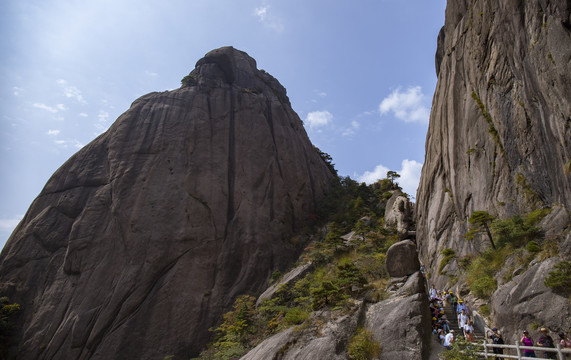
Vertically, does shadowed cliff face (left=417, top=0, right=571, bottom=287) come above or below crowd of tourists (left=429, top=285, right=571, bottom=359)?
above

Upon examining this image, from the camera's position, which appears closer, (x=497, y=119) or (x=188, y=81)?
(x=497, y=119)

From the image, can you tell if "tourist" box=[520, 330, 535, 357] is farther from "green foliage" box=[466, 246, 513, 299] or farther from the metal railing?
"green foliage" box=[466, 246, 513, 299]

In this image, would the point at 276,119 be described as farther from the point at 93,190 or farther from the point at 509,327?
the point at 509,327

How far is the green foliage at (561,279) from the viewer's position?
37.7 feet

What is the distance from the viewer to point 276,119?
157 feet

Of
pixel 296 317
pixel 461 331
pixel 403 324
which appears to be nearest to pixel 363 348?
pixel 403 324

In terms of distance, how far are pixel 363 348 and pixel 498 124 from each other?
14.5m

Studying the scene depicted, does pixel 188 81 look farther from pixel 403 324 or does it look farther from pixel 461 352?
pixel 461 352

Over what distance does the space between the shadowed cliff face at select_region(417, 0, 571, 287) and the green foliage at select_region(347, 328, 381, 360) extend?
32.7ft

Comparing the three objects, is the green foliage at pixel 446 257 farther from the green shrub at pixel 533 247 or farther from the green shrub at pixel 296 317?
the green shrub at pixel 296 317

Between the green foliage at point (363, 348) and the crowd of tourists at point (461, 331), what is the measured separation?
9.05 ft

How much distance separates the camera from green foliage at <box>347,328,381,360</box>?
13883 millimetres

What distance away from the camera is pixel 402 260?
20.5 metres

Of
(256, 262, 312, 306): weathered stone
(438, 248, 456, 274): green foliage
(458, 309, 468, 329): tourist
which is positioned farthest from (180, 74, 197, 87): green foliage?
(458, 309, 468, 329): tourist
